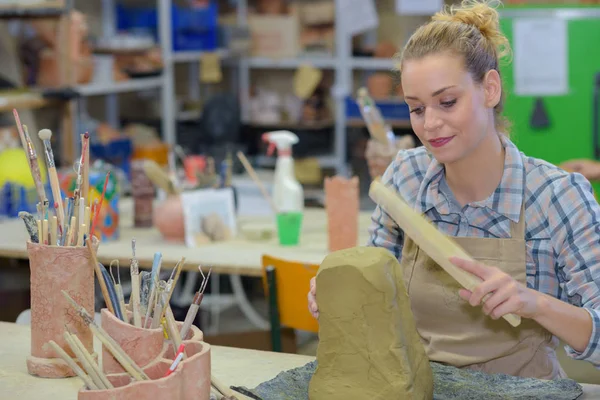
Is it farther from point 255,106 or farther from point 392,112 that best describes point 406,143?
point 255,106

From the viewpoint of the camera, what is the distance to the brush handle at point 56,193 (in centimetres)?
169

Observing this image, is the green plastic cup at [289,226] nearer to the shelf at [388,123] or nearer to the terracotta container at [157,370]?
the terracotta container at [157,370]

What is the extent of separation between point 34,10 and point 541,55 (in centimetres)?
229

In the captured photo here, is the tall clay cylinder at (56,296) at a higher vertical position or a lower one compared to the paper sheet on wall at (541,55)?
lower

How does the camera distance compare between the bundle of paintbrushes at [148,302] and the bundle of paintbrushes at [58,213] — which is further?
the bundle of paintbrushes at [58,213]

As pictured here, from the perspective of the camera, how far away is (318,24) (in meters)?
5.77

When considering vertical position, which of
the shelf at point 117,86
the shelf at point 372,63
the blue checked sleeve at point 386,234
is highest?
the shelf at point 372,63

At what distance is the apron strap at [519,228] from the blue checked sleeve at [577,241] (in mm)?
53

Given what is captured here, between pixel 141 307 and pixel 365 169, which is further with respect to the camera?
pixel 365 169

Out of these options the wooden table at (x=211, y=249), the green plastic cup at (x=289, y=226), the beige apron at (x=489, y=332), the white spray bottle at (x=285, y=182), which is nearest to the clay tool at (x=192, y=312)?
the beige apron at (x=489, y=332)

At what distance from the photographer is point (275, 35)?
5781 mm

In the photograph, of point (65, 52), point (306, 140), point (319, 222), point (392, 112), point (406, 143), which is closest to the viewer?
point (406, 143)

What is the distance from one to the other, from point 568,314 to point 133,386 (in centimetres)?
75

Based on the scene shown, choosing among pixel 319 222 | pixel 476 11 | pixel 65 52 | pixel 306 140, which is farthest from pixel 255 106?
pixel 476 11
